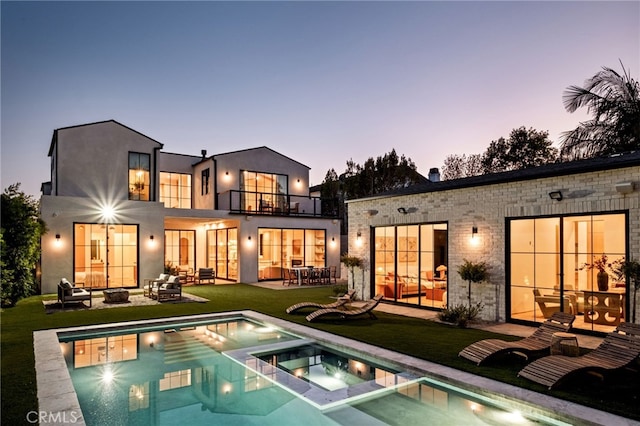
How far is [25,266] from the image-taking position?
13.1 m

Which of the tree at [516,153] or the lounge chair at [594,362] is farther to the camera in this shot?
the tree at [516,153]

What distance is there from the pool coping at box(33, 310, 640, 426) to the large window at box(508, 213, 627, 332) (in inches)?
165

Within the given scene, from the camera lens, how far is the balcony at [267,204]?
20.8 metres

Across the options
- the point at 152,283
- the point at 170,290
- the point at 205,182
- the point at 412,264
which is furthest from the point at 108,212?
the point at 412,264

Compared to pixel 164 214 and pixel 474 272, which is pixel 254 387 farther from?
pixel 164 214

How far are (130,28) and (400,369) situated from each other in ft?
45.7

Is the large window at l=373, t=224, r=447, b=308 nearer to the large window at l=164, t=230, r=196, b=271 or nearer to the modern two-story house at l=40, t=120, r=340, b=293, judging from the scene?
the modern two-story house at l=40, t=120, r=340, b=293

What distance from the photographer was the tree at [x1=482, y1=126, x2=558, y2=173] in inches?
1166

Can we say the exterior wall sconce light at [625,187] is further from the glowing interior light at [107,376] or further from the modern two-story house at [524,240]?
the glowing interior light at [107,376]

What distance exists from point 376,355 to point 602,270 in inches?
196

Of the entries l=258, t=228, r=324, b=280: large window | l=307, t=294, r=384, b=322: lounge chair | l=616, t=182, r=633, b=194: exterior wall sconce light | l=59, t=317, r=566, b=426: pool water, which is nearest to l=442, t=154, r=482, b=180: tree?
l=258, t=228, r=324, b=280: large window

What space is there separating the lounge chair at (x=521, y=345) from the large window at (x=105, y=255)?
14.3 metres

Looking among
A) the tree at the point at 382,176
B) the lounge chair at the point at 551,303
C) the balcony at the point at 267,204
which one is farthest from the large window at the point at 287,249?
the lounge chair at the point at 551,303

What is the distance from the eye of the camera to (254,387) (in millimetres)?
5895
